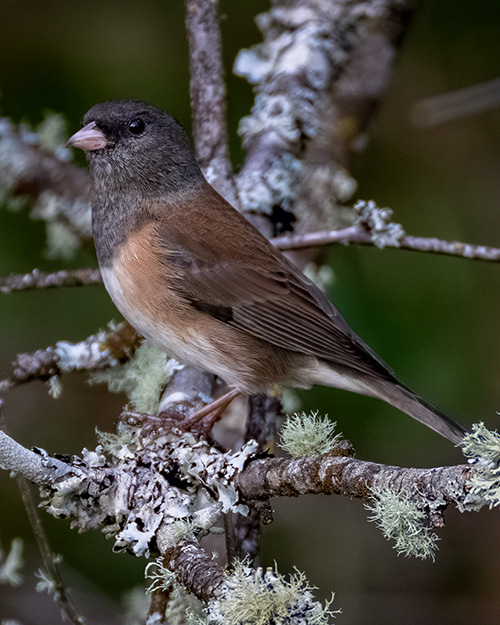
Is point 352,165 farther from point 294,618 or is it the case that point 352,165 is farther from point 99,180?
point 294,618

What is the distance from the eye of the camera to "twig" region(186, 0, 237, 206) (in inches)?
101

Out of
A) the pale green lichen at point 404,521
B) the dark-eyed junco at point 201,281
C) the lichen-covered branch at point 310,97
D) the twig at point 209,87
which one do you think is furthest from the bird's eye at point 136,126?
the pale green lichen at point 404,521

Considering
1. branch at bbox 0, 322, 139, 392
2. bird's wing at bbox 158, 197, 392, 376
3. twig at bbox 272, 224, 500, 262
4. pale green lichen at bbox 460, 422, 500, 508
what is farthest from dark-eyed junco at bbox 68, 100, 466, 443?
pale green lichen at bbox 460, 422, 500, 508

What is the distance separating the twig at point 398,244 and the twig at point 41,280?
67cm

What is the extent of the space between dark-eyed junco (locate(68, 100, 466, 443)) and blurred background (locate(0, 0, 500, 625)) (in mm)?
473

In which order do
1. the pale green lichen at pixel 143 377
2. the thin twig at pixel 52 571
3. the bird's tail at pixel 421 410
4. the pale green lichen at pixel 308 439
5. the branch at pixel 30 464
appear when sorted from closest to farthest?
the branch at pixel 30 464, the pale green lichen at pixel 308 439, the thin twig at pixel 52 571, the bird's tail at pixel 421 410, the pale green lichen at pixel 143 377

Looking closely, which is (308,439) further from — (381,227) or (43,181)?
(43,181)

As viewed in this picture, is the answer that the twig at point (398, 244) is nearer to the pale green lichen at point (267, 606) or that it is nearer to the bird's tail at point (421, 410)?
the bird's tail at point (421, 410)

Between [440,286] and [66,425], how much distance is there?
1624mm

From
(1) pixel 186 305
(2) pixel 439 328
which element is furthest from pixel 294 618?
(2) pixel 439 328

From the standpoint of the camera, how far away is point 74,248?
3115mm

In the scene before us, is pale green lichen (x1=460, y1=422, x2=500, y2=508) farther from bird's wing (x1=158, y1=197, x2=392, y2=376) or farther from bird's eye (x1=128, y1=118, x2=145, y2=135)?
bird's eye (x1=128, y1=118, x2=145, y2=135)

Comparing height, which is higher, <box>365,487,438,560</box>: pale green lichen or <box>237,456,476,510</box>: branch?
<box>237,456,476,510</box>: branch

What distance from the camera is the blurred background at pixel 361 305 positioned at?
2.71 m
